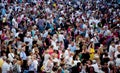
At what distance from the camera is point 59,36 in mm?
18250

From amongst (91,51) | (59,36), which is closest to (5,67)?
(91,51)

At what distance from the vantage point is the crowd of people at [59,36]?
14297 mm

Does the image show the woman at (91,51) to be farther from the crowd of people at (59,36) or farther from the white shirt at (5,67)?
the white shirt at (5,67)

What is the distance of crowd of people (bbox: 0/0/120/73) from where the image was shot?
14297 mm

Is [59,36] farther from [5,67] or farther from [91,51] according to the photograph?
[5,67]

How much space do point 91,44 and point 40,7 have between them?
9379 mm

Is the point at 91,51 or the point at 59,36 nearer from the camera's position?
the point at 91,51

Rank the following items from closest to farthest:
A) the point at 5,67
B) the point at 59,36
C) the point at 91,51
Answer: the point at 5,67
the point at 91,51
the point at 59,36

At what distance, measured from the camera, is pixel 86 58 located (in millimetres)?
15609

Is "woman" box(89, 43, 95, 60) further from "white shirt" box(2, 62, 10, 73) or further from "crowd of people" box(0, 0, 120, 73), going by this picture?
"white shirt" box(2, 62, 10, 73)

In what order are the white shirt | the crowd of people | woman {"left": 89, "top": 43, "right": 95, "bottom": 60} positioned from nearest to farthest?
the white shirt → the crowd of people → woman {"left": 89, "top": 43, "right": 95, "bottom": 60}

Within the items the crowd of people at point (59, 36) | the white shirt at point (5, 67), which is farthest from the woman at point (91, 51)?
the white shirt at point (5, 67)

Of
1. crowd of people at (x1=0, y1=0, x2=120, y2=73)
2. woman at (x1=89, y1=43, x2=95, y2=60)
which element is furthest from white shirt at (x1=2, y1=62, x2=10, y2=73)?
woman at (x1=89, y1=43, x2=95, y2=60)

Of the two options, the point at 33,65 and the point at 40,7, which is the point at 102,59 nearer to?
the point at 33,65
